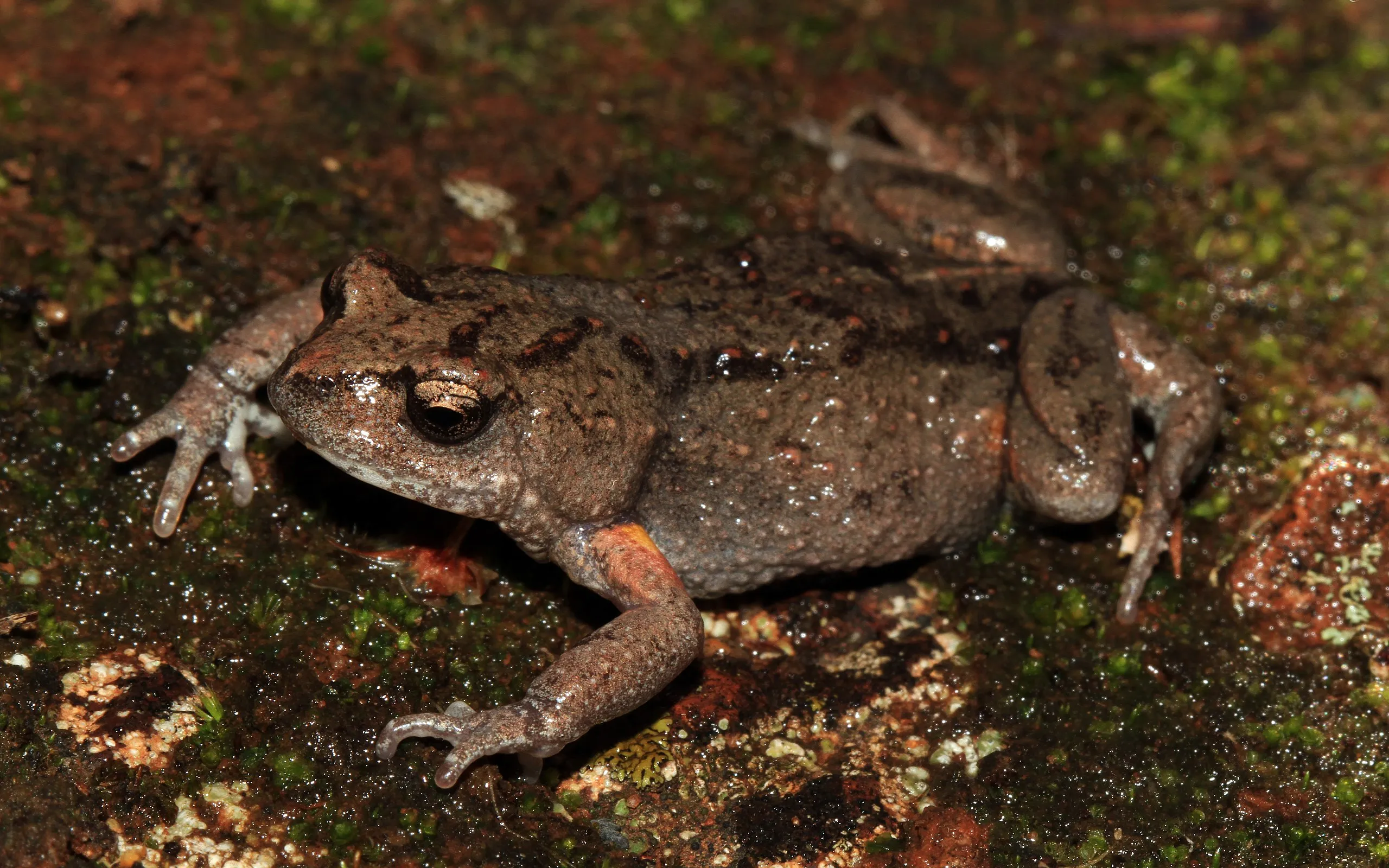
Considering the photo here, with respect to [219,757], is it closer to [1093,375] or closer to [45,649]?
[45,649]

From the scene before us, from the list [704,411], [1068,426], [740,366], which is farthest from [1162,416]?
[704,411]

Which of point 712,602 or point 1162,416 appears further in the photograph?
point 1162,416

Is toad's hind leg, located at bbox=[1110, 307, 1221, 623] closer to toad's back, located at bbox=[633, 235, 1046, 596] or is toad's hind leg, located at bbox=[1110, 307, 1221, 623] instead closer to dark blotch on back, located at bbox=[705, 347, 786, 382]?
toad's back, located at bbox=[633, 235, 1046, 596]

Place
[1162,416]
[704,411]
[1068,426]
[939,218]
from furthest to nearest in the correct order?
[939,218], [1162,416], [1068,426], [704,411]

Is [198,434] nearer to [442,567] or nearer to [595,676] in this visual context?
[442,567]

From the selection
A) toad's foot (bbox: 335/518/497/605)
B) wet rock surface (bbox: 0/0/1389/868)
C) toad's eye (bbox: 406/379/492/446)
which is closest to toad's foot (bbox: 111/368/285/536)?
wet rock surface (bbox: 0/0/1389/868)

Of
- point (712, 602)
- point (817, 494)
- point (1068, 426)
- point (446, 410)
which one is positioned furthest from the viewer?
point (712, 602)

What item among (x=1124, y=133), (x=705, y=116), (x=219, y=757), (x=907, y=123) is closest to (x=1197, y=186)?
(x=1124, y=133)
